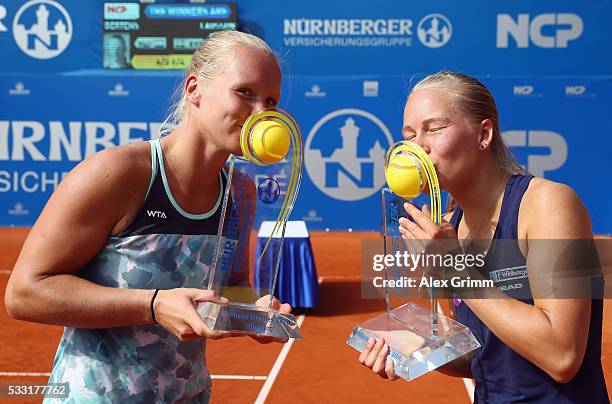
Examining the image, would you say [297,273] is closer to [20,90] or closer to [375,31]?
[375,31]

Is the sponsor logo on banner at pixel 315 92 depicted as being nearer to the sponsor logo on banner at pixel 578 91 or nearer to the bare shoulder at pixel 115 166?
the sponsor logo on banner at pixel 578 91

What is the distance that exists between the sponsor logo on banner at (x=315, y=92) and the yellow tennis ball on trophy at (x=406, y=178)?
9.23 metres

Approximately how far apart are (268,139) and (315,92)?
9.38 m

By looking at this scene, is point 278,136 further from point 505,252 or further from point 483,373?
point 483,373

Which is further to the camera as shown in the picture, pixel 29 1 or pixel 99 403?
pixel 29 1

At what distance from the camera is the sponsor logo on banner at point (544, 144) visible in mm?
10758

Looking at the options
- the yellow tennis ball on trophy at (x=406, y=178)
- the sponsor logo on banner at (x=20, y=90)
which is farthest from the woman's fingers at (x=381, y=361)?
the sponsor logo on banner at (x=20, y=90)

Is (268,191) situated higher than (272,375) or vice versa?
(268,191)

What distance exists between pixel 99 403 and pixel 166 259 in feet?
1.37

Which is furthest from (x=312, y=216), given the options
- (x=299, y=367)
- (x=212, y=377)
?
(x=212, y=377)

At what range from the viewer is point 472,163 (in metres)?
2.08

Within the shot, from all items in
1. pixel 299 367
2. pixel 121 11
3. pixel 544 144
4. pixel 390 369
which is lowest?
pixel 299 367

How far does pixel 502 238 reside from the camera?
6.31 feet

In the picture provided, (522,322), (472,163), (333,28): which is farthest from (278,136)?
(333,28)
